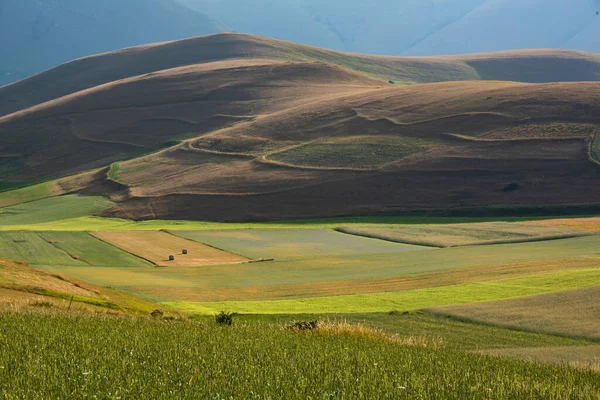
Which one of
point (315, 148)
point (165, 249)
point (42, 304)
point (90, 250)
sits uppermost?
point (42, 304)

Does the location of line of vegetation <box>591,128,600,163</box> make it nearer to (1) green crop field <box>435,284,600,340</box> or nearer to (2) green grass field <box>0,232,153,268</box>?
(1) green crop field <box>435,284,600,340</box>

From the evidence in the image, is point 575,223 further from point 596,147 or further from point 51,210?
point 51,210

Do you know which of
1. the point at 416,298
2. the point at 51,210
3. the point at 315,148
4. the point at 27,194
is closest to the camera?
the point at 416,298

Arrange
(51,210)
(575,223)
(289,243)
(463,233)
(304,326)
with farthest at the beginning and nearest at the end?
(51,210), (575,223), (463,233), (289,243), (304,326)

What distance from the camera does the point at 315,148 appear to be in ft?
373

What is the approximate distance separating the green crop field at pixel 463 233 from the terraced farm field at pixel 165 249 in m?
16.5

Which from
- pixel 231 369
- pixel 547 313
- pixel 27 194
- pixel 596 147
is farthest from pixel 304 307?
pixel 27 194

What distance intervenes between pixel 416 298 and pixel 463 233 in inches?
1252

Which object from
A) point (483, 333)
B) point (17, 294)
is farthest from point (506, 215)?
point (17, 294)

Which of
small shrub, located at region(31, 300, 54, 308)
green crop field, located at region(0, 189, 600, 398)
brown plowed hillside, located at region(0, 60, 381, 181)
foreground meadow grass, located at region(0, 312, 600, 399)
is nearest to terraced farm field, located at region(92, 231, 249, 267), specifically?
A: green crop field, located at region(0, 189, 600, 398)

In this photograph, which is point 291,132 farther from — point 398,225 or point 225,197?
point 398,225

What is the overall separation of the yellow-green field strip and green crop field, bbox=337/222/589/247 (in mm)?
20559

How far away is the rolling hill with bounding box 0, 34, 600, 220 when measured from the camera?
93438 millimetres

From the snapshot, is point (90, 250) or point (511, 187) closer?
point (90, 250)
